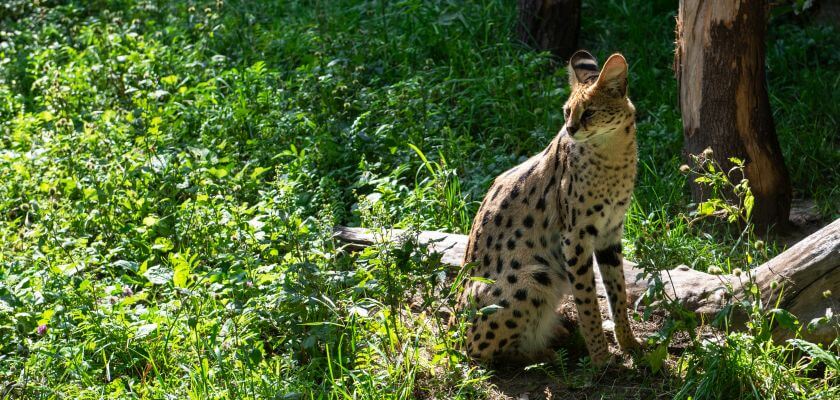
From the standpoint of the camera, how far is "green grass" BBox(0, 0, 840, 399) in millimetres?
4859

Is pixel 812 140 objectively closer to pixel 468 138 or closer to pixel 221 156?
pixel 468 138

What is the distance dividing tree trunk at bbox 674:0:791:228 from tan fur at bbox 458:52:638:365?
4.70 feet

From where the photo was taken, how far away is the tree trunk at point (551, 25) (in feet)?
28.6

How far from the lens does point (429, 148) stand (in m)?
7.32

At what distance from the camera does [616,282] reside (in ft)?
16.8

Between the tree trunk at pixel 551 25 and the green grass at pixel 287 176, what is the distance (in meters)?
0.24

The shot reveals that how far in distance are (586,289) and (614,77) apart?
3.69ft

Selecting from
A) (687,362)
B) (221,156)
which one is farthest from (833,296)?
(221,156)

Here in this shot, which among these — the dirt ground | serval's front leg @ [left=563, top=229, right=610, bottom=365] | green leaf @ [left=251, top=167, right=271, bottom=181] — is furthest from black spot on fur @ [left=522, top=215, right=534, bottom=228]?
green leaf @ [left=251, top=167, right=271, bottom=181]

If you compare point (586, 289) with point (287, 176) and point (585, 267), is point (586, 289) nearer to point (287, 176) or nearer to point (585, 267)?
point (585, 267)

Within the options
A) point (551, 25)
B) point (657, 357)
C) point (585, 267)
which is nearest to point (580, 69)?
point (585, 267)

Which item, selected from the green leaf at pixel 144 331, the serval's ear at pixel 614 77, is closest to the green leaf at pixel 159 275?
the green leaf at pixel 144 331

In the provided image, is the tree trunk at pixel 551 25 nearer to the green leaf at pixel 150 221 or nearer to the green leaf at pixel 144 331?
the green leaf at pixel 150 221

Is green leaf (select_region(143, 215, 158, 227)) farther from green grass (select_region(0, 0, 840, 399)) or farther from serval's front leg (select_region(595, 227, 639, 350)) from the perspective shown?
serval's front leg (select_region(595, 227, 639, 350))
